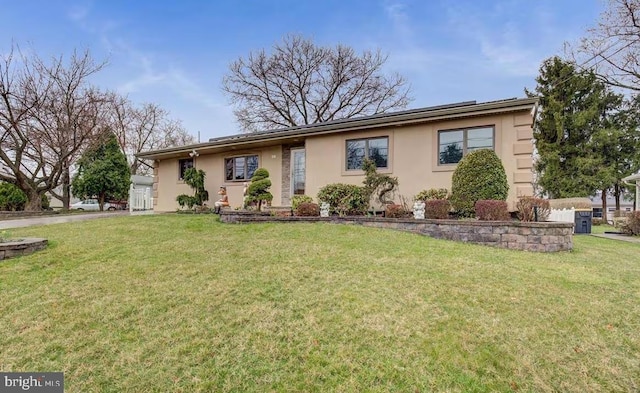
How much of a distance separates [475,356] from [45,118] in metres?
20.8

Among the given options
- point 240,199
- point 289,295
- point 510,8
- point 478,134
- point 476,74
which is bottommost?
point 289,295

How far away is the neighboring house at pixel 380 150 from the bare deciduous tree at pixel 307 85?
11117 millimetres

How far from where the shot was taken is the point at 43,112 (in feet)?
52.8

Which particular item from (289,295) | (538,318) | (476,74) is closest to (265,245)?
(289,295)

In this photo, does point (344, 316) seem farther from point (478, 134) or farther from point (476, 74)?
point (476, 74)

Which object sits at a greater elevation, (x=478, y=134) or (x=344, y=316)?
(x=478, y=134)

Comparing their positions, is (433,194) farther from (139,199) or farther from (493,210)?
(139,199)

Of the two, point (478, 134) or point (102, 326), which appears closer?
point (102, 326)

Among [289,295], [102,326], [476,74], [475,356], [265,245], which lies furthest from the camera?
[476,74]

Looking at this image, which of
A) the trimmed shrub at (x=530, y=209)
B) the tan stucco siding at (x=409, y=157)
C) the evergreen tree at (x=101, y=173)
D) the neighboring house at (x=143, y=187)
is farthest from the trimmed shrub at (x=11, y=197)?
the trimmed shrub at (x=530, y=209)

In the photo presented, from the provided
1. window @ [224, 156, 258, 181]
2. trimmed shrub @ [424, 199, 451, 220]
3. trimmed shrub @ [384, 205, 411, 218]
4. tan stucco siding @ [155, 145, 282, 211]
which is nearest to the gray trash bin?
trimmed shrub @ [424, 199, 451, 220]

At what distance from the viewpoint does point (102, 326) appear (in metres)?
3.33

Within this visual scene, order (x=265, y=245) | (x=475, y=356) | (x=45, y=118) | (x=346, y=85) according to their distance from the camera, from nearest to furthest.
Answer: (x=475, y=356)
(x=265, y=245)
(x=45, y=118)
(x=346, y=85)

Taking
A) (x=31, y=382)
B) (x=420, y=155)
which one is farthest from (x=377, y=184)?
(x=31, y=382)
